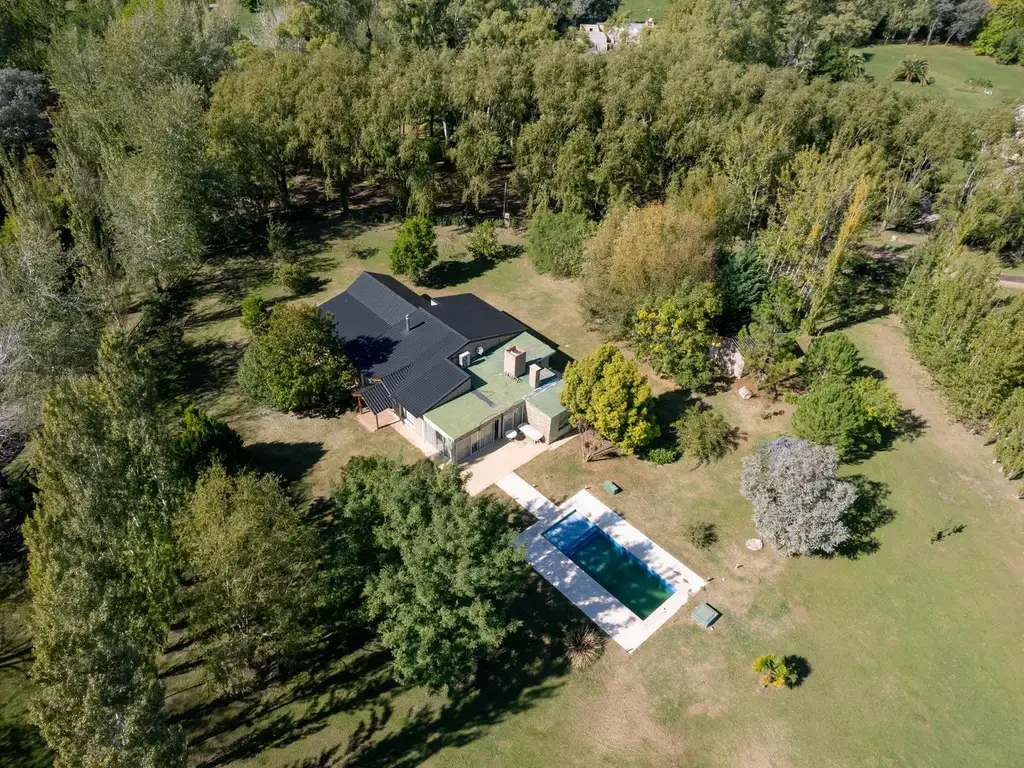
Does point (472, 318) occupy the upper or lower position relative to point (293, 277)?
upper

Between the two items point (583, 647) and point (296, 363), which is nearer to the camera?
point (583, 647)

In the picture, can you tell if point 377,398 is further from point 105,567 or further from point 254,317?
point 105,567

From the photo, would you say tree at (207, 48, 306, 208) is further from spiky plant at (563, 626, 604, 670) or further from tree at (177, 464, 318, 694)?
spiky plant at (563, 626, 604, 670)

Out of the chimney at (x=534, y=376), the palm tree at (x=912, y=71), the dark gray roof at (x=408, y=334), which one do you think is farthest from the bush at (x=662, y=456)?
the palm tree at (x=912, y=71)

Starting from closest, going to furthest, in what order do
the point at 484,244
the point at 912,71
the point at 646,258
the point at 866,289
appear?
the point at 646,258, the point at 866,289, the point at 484,244, the point at 912,71

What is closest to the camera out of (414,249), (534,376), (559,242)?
(534,376)

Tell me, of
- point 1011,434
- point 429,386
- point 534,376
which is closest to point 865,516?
point 1011,434

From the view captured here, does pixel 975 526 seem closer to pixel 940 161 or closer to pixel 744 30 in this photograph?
pixel 940 161

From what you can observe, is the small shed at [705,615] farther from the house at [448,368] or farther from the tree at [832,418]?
the house at [448,368]
